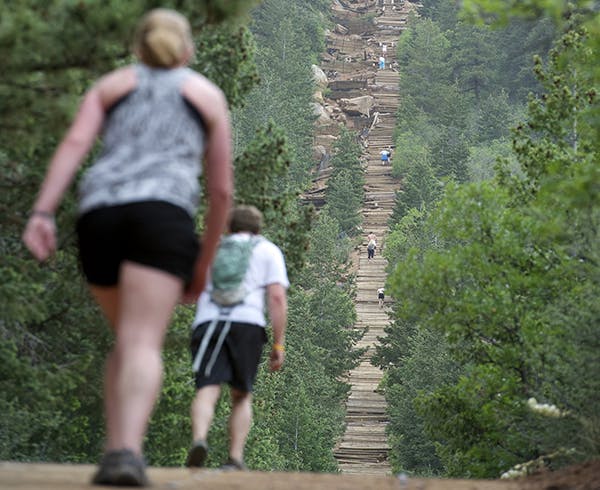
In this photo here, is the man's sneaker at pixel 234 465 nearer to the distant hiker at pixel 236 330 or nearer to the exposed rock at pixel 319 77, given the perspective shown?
the distant hiker at pixel 236 330

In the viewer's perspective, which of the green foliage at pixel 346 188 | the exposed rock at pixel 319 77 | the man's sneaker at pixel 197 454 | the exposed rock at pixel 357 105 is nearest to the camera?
the man's sneaker at pixel 197 454

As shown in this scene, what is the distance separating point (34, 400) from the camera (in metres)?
14.9

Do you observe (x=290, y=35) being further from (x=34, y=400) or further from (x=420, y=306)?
(x=34, y=400)

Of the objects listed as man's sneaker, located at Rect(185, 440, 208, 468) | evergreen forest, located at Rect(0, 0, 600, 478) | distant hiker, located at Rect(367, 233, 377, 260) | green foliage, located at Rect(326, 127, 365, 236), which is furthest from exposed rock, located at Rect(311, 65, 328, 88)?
man's sneaker, located at Rect(185, 440, 208, 468)

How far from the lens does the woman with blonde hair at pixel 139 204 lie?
4586mm

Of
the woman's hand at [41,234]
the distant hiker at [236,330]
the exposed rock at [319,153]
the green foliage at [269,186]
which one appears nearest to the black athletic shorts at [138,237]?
the woman's hand at [41,234]

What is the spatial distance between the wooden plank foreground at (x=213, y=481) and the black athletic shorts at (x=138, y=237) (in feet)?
2.55

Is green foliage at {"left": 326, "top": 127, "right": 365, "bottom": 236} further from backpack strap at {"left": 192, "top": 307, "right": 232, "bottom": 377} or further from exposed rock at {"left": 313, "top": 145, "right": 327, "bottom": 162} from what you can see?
backpack strap at {"left": 192, "top": 307, "right": 232, "bottom": 377}

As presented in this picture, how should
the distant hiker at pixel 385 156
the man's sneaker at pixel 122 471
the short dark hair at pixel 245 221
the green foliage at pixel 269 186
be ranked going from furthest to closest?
1. the distant hiker at pixel 385 156
2. the green foliage at pixel 269 186
3. the short dark hair at pixel 245 221
4. the man's sneaker at pixel 122 471

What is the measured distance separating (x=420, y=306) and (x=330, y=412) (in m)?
32.1

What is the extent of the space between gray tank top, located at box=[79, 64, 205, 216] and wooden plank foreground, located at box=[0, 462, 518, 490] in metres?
0.98

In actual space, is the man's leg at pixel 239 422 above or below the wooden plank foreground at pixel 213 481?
above

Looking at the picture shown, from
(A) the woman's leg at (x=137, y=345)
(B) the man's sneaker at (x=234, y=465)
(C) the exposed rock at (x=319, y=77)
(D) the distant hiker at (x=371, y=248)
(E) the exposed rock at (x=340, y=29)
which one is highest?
(E) the exposed rock at (x=340, y=29)

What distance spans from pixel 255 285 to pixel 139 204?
2922 mm
